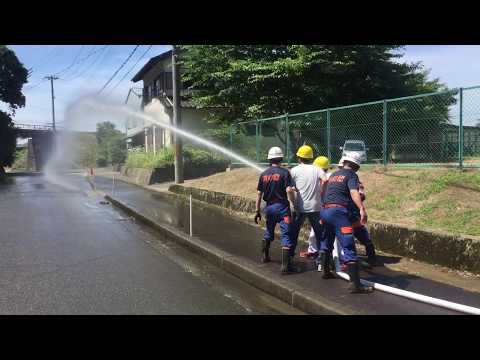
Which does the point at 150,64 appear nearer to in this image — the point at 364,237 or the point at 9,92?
the point at 9,92

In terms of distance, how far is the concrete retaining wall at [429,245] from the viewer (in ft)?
19.4

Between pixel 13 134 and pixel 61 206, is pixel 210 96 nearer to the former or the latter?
pixel 61 206

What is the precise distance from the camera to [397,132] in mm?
10336

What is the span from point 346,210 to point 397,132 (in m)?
5.30

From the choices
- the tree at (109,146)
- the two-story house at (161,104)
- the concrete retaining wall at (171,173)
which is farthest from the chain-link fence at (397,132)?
the tree at (109,146)

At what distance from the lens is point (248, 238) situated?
9070 mm

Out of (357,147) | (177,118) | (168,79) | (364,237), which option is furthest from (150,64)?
(364,237)

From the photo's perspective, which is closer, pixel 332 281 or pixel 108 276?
pixel 332 281

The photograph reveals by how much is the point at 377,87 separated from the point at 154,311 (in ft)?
49.4

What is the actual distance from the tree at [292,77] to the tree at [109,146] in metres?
30.8

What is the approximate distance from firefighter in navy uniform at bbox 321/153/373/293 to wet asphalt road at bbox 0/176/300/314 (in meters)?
0.88

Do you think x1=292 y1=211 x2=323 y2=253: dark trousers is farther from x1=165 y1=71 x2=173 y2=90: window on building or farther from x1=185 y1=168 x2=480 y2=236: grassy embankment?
x1=165 y1=71 x2=173 y2=90: window on building

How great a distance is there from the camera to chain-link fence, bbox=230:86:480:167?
8836 mm

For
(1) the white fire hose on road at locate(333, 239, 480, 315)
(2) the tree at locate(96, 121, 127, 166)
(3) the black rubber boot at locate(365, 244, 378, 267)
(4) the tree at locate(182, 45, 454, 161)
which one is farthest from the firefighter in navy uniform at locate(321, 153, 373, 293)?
(2) the tree at locate(96, 121, 127, 166)
